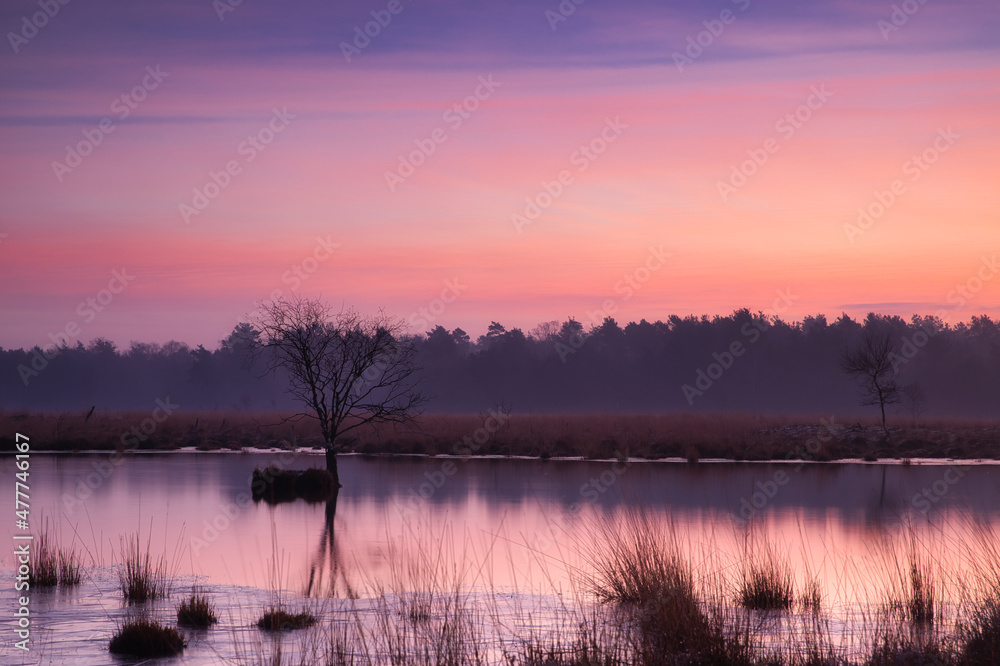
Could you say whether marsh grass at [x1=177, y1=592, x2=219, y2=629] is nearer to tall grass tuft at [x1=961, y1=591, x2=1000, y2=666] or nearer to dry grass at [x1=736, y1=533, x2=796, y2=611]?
dry grass at [x1=736, y1=533, x2=796, y2=611]

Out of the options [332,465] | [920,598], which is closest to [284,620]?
[920,598]

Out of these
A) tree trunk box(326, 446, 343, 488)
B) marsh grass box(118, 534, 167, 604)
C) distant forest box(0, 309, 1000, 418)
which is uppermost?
distant forest box(0, 309, 1000, 418)

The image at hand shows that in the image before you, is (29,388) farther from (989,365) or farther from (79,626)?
(79,626)

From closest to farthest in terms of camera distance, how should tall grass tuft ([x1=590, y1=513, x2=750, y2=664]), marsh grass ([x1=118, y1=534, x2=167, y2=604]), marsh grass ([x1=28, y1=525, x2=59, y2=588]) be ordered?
tall grass tuft ([x1=590, y1=513, x2=750, y2=664]) < marsh grass ([x1=118, y1=534, x2=167, y2=604]) < marsh grass ([x1=28, y1=525, x2=59, y2=588])

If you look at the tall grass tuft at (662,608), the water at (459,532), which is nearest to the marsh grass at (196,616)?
the water at (459,532)

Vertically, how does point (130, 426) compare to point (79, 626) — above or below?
above

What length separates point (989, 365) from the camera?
81.9 metres

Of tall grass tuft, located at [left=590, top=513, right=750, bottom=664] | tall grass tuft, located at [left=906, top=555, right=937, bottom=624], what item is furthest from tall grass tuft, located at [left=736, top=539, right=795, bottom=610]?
tall grass tuft, located at [left=906, top=555, right=937, bottom=624]

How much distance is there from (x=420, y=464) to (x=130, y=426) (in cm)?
2442

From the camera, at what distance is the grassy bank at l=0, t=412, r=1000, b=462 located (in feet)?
120

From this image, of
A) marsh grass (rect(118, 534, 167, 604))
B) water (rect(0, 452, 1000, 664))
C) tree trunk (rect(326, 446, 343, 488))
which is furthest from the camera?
tree trunk (rect(326, 446, 343, 488))

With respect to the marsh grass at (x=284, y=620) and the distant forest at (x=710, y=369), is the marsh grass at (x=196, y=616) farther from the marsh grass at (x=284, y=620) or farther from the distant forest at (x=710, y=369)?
the distant forest at (x=710, y=369)

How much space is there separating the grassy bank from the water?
417cm

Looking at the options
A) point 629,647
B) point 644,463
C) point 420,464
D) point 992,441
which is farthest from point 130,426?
point 629,647
